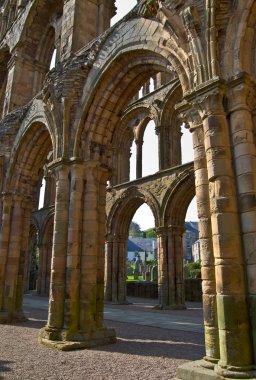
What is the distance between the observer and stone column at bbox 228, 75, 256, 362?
349cm

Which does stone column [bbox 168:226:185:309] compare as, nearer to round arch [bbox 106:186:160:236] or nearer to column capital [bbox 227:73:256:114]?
round arch [bbox 106:186:160:236]

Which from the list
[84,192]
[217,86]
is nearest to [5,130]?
[84,192]

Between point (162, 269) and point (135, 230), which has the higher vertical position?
point (135, 230)

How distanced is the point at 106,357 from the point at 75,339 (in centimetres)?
86

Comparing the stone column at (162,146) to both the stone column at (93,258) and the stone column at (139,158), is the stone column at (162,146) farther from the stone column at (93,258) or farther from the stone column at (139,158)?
the stone column at (93,258)

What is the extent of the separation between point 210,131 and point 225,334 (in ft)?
7.26

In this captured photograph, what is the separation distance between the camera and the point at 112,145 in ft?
23.5

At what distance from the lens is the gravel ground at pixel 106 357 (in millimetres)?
3971

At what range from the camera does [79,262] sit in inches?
240

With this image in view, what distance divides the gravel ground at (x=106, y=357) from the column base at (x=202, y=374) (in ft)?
1.38

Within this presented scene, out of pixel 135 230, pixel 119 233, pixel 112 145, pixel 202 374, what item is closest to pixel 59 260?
pixel 112 145

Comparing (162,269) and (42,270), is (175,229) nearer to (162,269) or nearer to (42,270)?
(162,269)

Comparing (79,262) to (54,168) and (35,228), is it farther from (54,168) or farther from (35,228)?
(35,228)

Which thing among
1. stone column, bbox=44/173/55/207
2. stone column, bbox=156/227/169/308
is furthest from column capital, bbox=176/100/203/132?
stone column, bbox=44/173/55/207
